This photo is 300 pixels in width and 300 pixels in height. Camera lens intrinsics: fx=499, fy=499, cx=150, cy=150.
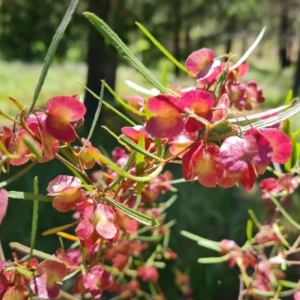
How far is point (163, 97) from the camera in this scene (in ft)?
1.09

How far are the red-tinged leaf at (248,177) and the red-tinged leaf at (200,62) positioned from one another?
15 centimetres

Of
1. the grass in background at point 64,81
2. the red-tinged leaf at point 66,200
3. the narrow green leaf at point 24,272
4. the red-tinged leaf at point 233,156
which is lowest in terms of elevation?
the grass in background at point 64,81

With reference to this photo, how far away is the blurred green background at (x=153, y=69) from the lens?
202cm

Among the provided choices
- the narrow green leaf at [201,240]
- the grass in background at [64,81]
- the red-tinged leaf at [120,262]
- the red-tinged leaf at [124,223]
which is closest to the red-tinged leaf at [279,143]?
the red-tinged leaf at [124,223]

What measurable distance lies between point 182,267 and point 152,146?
154cm

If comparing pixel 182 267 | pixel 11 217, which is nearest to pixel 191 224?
pixel 182 267

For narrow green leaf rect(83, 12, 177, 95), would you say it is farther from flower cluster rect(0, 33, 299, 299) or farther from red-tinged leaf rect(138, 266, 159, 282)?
red-tinged leaf rect(138, 266, 159, 282)

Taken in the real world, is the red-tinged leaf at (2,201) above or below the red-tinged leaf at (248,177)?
below

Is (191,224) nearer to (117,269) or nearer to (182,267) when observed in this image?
(182,267)

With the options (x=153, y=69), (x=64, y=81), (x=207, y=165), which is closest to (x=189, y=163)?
(x=207, y=165)

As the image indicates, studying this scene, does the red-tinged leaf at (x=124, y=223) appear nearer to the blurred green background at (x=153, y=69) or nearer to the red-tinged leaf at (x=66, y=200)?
the red-tinged leaf at (x=66, y=200)

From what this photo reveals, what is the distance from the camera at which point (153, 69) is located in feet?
16.8

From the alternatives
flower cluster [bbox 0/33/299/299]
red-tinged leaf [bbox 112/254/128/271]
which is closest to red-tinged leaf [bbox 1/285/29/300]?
flower cluster [bbox 0/33/299/299]

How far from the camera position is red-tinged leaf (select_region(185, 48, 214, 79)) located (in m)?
0.48
